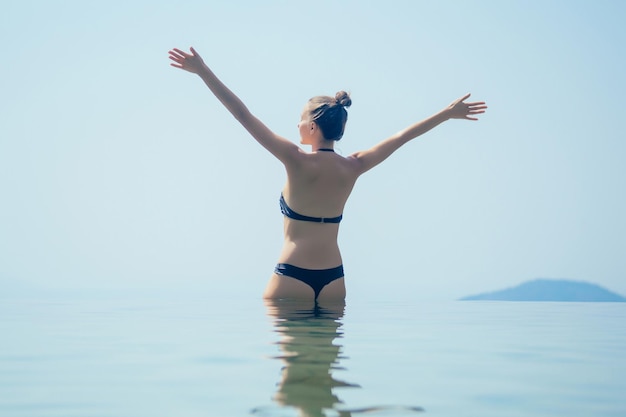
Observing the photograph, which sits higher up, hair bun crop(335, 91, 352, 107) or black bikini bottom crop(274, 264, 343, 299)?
hair bun crop(335, 91, 352, 107)

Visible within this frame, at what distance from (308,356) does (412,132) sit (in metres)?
4.26

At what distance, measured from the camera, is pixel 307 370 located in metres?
3.11

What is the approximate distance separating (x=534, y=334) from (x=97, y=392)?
371cm

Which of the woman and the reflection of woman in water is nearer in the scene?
the reflection of woman in water

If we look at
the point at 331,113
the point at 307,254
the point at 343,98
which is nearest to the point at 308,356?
the point at 307,254

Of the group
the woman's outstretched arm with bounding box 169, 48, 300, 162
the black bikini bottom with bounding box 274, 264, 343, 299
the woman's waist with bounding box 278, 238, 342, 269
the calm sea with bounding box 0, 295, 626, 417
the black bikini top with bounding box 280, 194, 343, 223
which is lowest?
the calm sea with bounding box 0, 295, 626, 417

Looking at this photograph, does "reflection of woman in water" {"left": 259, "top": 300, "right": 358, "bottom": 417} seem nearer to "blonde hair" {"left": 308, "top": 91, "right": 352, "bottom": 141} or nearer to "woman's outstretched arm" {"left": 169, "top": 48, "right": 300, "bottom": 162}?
"woman's outstretched arm" {"left": 169, "top": 48, "right": 300, "bottom": 162}

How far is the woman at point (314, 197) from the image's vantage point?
6711mm

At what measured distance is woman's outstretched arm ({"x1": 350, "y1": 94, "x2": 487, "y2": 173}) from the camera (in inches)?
280

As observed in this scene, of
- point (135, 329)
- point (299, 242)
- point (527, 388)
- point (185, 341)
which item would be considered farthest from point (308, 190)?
point (527, 388)

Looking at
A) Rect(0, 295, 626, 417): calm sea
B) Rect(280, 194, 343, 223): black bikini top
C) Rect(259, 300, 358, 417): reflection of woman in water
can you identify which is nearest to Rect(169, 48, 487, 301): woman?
Rect(280, 194, 343, 223): black bikini top

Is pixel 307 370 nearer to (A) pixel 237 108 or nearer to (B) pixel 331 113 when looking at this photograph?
(A) pixel 237 108

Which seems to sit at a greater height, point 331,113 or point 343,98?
point 343,98

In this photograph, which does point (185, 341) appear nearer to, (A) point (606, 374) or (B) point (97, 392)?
(B) point (97, 392)
